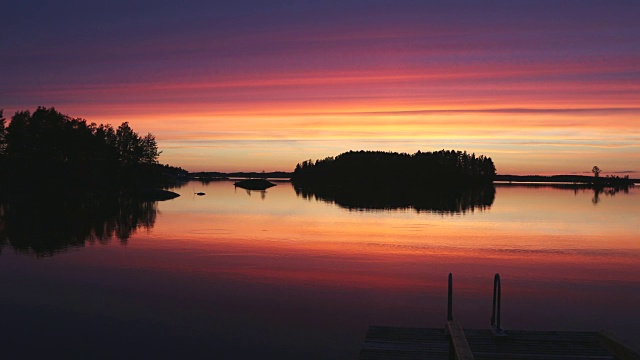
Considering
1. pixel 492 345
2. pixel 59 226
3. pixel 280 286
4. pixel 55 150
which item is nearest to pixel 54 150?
pixel 55 150

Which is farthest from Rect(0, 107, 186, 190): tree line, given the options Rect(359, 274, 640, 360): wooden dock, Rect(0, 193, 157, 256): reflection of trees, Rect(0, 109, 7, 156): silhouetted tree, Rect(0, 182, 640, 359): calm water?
Rect(359, 274, 640, 360): wooden dock

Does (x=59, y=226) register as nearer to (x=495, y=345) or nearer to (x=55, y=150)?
(x=495, y=345)

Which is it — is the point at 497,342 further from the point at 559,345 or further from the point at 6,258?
the point at 6,258

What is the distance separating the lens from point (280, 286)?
120 feet

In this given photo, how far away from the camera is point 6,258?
4588 cm

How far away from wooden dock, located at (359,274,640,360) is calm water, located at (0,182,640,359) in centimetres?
316

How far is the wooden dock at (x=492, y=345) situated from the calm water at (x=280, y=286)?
10.4 ft

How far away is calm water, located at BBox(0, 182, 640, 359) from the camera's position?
25.7 metres

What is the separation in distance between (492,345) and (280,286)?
17.8 meters

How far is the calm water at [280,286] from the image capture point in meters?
25.7

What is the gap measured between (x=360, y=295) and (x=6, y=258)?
29678 millimetres

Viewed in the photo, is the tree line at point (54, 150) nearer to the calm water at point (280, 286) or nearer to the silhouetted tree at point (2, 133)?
the silhouetted tree at point (2, 133)

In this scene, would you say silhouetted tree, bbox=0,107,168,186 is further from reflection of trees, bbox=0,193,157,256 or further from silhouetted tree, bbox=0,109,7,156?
reflection of trees, bbox=0,193,157,256

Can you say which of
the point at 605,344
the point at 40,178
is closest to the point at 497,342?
the point at 605,344
